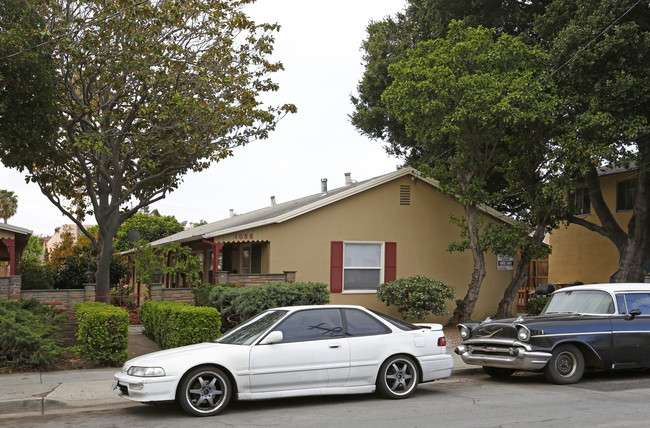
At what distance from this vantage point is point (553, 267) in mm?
28141

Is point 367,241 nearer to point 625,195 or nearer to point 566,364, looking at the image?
point 566,364

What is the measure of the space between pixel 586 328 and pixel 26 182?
13986 mm

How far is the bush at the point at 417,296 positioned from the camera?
17266 millimetres

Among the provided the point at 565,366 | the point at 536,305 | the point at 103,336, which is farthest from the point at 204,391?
the point at 536,305

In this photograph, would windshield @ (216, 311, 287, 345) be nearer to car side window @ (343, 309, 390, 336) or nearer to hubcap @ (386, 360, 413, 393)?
car side window @ (343, 309, 390, 336)

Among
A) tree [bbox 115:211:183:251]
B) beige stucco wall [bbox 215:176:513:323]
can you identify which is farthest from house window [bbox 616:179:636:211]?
tree [bbox 115:211:183:251]

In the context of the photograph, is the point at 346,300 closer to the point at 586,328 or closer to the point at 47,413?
the point at 586,328

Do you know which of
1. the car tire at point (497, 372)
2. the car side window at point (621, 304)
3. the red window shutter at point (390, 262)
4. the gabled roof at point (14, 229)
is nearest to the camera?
A: the car side window at point (621, 304)

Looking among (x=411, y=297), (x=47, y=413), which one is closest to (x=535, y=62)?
(x=411, y=297)

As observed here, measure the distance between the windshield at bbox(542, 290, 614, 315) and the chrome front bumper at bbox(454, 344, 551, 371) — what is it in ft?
4.98

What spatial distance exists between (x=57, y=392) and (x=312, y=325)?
12.6ft

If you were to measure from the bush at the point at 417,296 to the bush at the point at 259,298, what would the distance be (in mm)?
2977

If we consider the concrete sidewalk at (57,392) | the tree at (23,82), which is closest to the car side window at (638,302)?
the concrete sidewalk at (57,392)

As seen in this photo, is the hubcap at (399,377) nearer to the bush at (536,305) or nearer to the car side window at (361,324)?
the car side window at (361,324)
